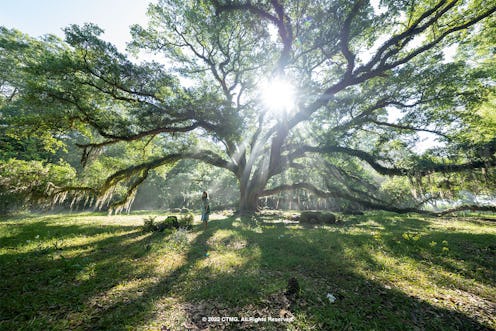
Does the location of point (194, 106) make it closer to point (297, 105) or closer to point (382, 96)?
point (297, 105)

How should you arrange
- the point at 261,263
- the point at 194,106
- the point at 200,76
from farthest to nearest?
the point at 200,76 → the point at 194,106 → the point at 261,263

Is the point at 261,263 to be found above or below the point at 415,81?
below

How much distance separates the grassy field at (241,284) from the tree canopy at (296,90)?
544 cm

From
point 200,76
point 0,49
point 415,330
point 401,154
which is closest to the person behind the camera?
point 415,330

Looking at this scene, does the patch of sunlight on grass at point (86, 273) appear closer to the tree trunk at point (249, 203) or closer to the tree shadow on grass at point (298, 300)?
the tree shadow on grass at point (298, 300)

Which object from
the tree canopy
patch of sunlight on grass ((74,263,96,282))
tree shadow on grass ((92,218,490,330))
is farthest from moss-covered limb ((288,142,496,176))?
patch of sunlight on grass ((74,263,96,282))

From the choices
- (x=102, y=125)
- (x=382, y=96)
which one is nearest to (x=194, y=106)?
(x=102, y=125)

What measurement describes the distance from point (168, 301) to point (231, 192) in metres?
29.1

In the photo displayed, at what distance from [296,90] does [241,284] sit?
11.9m

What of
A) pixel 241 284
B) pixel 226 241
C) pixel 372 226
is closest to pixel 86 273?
pixel 241 284

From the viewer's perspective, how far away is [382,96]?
11.4 metres

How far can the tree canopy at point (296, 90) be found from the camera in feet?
28.9

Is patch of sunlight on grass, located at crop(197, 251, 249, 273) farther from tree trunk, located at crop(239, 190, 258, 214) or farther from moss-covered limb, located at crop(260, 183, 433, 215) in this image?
moss-covered limb, located at crop(260, 183, 433, 215)

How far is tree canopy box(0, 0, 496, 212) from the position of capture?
8820mm
